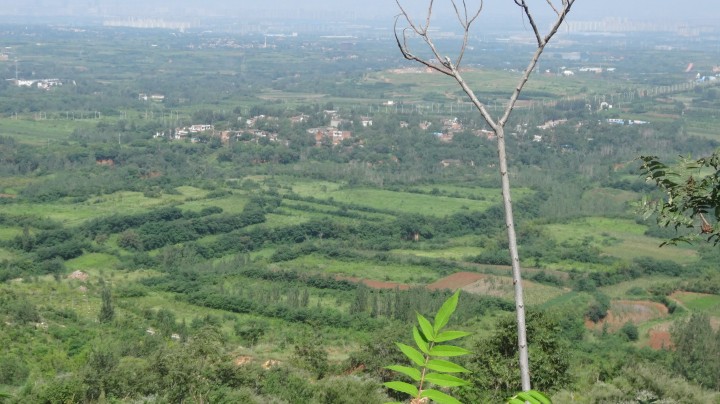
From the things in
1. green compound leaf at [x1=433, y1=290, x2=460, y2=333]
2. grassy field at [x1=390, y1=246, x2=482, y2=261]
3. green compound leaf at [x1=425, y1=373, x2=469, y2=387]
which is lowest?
grassy field at [x1=390, y1=246, x2=482, y2=261]

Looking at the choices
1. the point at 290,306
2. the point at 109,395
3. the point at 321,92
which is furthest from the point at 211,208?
the point at 321,92

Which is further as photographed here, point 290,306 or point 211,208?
point 211,208

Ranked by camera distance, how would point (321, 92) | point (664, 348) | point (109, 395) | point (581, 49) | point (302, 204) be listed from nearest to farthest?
point (109, 395) < point (664, 348) < point (302, 204) < point (321, 92) < point (581, 49)

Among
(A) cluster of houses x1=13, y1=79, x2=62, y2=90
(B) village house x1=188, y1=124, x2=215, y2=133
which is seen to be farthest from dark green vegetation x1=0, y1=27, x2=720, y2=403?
(A) cluster of houses x1=13, y1=79, x2=62, y2=90

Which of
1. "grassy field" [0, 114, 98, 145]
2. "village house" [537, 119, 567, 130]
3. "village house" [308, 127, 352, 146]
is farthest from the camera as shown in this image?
"village house" [537, 119, 567, 130]

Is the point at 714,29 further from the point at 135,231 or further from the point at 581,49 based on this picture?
the point at 135,231

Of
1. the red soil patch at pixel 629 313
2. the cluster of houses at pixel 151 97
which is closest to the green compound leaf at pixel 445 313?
the red soil patch at pixel 629 313

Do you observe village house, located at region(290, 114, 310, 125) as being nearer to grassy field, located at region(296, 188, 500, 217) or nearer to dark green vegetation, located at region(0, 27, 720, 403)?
dark green vegetation, located at region(0, 27, 720, 403)
